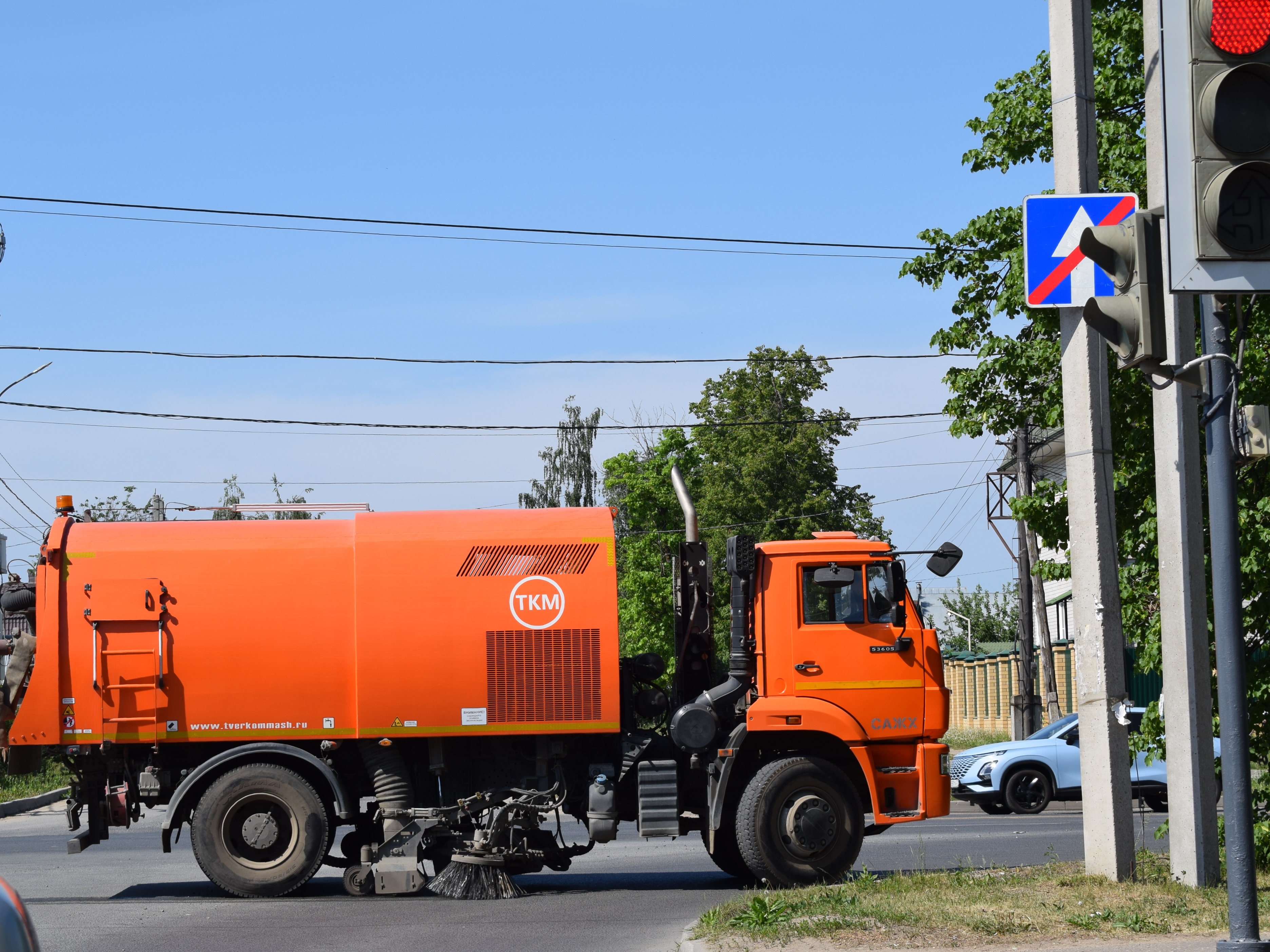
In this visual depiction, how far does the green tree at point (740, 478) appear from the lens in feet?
140

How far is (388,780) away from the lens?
11898mm

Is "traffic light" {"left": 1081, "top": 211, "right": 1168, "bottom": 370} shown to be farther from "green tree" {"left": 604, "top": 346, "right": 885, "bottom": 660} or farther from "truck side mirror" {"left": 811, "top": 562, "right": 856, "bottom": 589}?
"green tree" {"left": 604, "top": 346, "right": 885, "bottom": 660}

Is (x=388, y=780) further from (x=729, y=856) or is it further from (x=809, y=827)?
(x=809, y=827)

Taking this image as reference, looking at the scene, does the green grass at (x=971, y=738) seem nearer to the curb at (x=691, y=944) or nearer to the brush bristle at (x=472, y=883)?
the brush bristle at (x=472, y=883)

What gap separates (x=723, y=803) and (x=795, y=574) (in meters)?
1.96

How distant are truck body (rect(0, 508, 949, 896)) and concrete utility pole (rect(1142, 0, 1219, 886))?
2872 mm

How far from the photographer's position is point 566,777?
1223 centimetres

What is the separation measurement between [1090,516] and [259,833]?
6.92 meters

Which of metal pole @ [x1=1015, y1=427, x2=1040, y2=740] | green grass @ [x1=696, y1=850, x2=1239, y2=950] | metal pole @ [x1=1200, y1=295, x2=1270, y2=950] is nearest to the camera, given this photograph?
Answer: metal pole @ [x1=1200, y1=295, x2=1270, y2=950]

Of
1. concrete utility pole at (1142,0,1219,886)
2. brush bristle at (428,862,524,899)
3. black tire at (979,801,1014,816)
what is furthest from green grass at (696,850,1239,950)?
black tire at (979,801,1014,816)

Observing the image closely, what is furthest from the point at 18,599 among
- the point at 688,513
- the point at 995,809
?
the point at 995,809

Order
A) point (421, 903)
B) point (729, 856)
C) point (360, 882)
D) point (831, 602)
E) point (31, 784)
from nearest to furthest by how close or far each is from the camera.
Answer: point (421, 903)
point (360, 882)
point (831, 602)
point (729, 856)
point (31, 784)

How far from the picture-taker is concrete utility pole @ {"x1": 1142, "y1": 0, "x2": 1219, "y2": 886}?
8.98 m

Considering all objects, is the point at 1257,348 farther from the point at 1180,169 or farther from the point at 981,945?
the point at 1180,169
